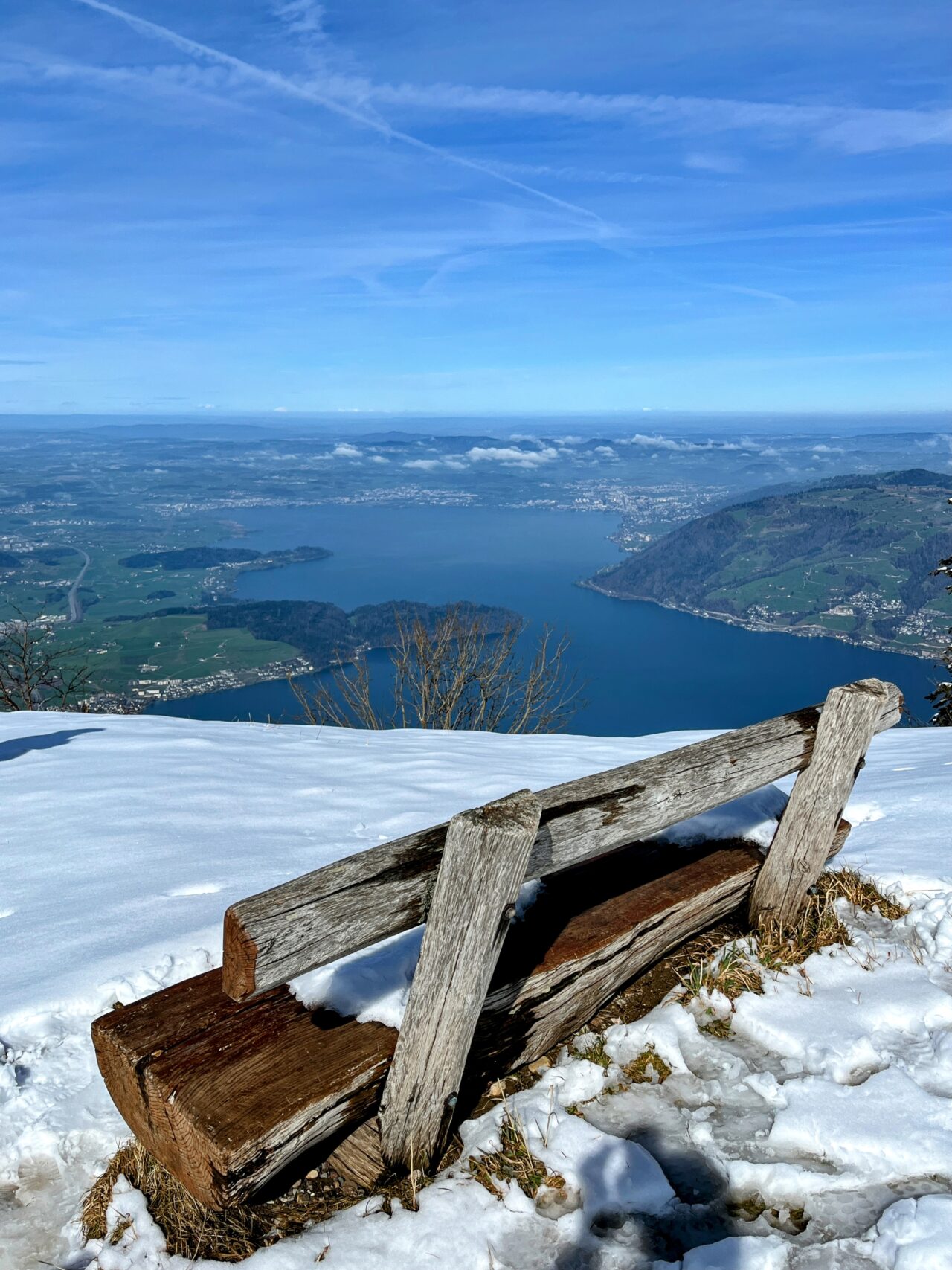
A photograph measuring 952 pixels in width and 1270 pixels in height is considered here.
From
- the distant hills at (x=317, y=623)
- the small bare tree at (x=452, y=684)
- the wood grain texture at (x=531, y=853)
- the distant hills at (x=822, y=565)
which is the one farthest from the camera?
the distant hills at (x=822, y=565)

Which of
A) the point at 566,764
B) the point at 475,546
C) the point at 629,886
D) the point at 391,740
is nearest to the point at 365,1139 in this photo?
the point at 629,886

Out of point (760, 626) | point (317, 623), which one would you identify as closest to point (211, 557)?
point (317, 623)

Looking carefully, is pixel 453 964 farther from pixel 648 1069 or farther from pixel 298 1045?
pixel 648 1069

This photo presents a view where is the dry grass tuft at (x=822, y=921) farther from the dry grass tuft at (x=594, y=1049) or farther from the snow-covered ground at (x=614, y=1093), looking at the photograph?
the dry grass tuft at (x=594, y=1049)

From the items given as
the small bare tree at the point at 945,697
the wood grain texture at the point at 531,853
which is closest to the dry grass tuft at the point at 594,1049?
the wood grain texture at the point at 531,853

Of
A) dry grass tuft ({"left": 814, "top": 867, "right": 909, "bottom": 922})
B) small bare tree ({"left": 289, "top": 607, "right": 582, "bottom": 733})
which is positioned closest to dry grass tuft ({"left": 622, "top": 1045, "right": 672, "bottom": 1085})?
dry grass tuft ({"left": 814, "top": 867, "right": 909, "bottom": 922})

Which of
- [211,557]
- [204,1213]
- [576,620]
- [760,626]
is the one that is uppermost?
[204,1213]

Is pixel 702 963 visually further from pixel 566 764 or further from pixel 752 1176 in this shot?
pixel 566 764
